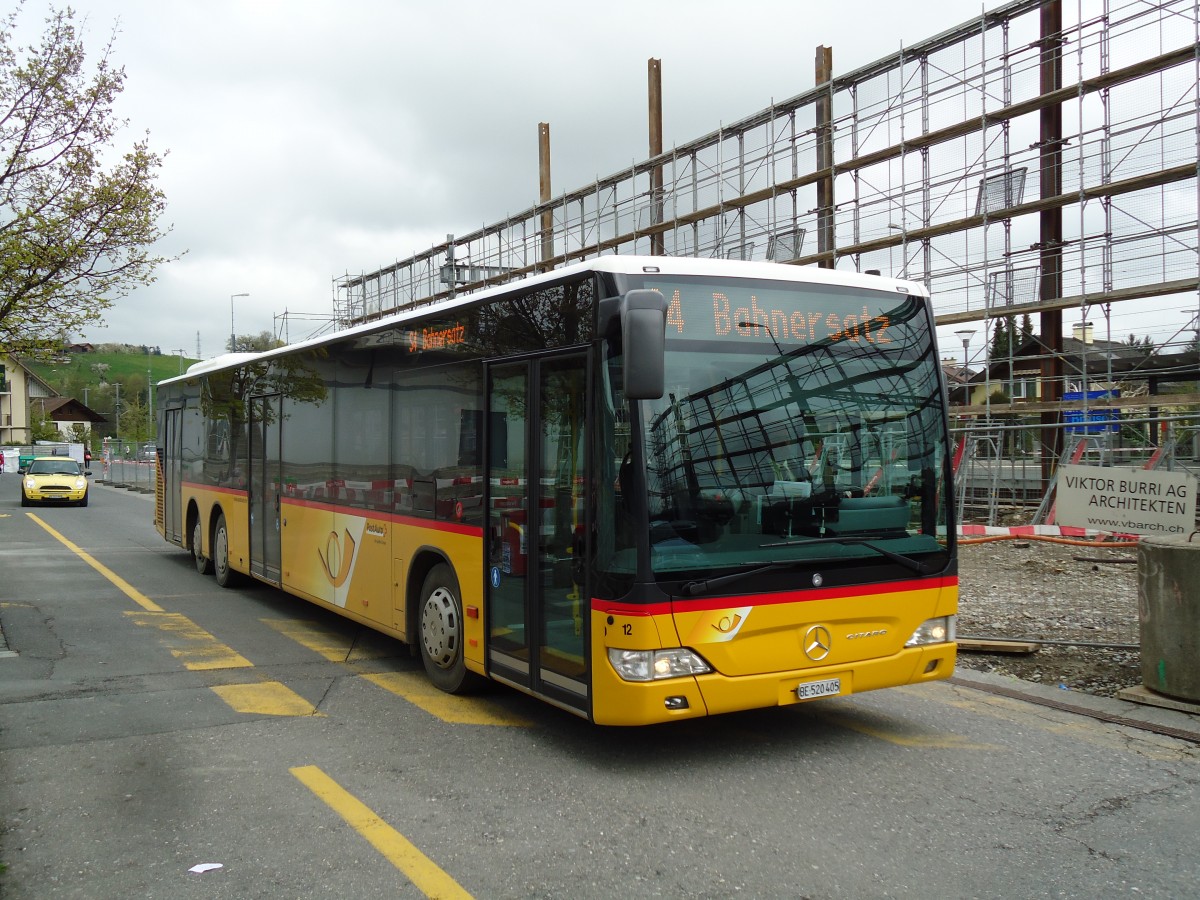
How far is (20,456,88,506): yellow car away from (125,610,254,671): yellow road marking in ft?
77.8

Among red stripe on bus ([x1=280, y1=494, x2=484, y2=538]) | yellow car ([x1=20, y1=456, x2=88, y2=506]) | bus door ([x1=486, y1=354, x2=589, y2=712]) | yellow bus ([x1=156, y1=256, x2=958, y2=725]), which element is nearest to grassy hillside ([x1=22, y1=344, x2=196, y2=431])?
yellow car ([x1=20, y1=456, x2=88, y2=506])

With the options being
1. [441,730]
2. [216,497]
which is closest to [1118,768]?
[441,730]

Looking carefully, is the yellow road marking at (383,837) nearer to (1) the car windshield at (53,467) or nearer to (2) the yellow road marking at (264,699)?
(2) the yellow road marking at (264,699)

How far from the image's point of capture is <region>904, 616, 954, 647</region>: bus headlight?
616cm

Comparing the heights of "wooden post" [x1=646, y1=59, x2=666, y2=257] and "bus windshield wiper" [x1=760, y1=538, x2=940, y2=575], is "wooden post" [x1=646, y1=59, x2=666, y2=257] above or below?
above

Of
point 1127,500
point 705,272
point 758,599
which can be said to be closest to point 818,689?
point 758,599

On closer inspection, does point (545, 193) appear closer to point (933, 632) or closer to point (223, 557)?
point (223, 557)

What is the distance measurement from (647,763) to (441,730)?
141 centimetres

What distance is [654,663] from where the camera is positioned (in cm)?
525

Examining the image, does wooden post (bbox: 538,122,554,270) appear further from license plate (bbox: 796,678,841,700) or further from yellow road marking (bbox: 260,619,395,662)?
license plate (bbox: 796,678,841,700)

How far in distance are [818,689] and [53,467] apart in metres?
32.9

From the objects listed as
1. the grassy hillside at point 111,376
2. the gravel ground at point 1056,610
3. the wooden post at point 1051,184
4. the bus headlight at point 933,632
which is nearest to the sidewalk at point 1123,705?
the gravel ground at point 1056,610

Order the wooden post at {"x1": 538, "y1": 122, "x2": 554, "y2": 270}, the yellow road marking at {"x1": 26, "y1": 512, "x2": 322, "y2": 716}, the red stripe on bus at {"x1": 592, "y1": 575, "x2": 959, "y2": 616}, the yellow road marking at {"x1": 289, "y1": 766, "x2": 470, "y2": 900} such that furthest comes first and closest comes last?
the wooden post at {"x1": 538, "y1": 122, "x2": 554, "y2": 270}
the yellow road marking at {"x1": 26, "y1": 512, "x2": 322, "y2": 716}
the red stripe on bus at {"x1": 592, "y1": 575, "x2": 959, "y2": 616}
the yellow road marking at {"x1": 289, "y1": 766, "x2": 470, "y2": 900}

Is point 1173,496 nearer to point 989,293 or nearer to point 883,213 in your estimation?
point 989,293
